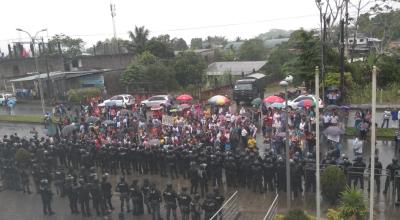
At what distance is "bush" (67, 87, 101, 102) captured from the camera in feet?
128

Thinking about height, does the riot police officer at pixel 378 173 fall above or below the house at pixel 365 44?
below

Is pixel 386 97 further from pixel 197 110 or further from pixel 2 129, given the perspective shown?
pixel 2 129

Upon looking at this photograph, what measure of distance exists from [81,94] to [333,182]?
3057cm

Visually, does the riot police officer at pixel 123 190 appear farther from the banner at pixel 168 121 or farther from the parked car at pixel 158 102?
the parked car at pixel 158 102

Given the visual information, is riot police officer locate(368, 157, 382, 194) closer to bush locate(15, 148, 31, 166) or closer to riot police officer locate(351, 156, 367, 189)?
riot police officer locate(351, 156, 367, 189)

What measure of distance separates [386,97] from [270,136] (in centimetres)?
1300

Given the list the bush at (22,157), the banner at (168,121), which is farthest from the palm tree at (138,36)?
the bush at (22,157)

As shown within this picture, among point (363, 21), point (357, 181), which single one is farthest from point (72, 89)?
point (363, 21)

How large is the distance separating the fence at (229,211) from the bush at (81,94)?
91.9ft

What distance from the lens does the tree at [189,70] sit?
42719mm

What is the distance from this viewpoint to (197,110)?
83.6 ft

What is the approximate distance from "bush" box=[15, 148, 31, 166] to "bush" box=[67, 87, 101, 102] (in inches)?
843

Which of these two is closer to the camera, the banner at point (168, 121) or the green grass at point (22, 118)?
the banner at point (168, 121)

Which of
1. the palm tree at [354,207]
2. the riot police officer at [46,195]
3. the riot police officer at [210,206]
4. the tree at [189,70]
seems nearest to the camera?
the palm tree at [354,207]
